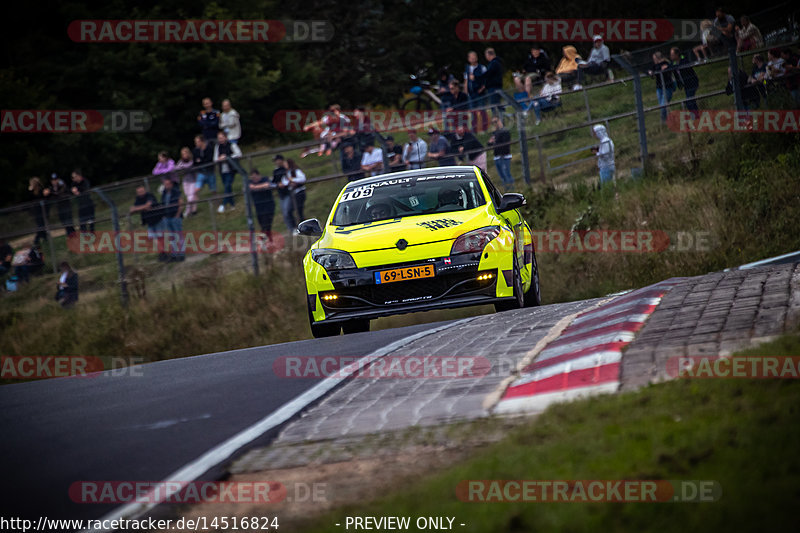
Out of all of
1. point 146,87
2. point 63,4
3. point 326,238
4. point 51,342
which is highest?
point 63,4

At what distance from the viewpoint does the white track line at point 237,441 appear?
500cm

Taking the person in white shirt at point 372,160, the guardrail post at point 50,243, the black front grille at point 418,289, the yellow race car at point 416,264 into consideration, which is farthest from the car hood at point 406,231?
the guardrail post at point 50,243

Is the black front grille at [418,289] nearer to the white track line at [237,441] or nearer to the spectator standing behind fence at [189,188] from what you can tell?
the white track line at [237,441]

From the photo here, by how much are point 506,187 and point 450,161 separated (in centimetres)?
112

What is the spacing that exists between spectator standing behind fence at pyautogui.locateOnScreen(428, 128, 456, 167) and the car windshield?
632 centimetres

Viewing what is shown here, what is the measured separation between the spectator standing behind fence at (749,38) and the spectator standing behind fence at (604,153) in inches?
101

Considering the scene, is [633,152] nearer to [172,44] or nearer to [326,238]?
[326,238]

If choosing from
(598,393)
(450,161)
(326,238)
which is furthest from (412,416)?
(450,161)

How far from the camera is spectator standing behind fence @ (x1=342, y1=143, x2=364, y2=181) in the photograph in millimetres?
18594

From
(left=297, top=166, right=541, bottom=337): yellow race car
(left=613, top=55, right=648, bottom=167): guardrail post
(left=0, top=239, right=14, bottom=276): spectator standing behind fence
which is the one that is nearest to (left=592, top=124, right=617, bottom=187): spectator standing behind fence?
(left=613, top=55, right=648, bottom=167): guardrail post

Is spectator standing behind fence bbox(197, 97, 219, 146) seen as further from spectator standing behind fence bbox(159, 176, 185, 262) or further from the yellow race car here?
the yellow race car

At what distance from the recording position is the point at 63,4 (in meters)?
43.6

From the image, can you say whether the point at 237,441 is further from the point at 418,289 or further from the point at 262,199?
the point at 262,199

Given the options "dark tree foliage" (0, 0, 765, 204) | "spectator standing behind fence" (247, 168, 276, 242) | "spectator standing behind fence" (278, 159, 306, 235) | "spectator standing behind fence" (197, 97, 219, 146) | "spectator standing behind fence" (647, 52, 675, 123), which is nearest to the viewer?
"spectator standing behind fence" (647, 52, 675, 123)
